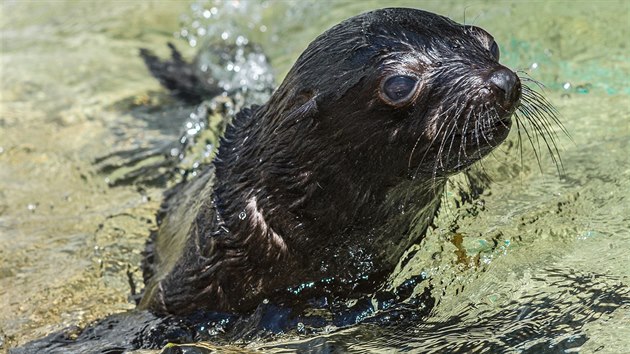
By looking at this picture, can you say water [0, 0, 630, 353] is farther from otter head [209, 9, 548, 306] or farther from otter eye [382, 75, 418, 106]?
otter eye [382, 75, 418, 106]

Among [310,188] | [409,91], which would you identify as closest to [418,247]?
[310,188]

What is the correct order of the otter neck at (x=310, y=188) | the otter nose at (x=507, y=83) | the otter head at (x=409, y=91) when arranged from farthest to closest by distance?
the otter neck at (x=310, y=188) < the otter head at (x=409, y=91) < the otter nose at (x=507, y=83)

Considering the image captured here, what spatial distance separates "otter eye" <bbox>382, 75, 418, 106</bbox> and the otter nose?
0.37 metres

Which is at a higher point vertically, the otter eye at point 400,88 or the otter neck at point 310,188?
the otter eye at point 400,88

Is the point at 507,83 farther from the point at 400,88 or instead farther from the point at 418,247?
the point at 418,247

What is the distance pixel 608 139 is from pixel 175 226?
2876 millimetres

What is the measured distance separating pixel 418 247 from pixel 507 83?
135 cm

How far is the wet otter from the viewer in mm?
4535

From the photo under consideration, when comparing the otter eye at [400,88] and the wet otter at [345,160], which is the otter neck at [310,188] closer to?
the wet otter at [345,160]

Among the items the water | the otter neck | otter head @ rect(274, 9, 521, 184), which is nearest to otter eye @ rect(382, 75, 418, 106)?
otter head @ rect(274, 9, 521, 184)

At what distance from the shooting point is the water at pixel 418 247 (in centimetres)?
487

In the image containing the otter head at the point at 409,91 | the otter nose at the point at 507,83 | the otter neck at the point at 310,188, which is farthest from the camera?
the otter neck at the point at 310,188

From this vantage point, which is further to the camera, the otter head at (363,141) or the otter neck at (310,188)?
the otter neck at (310,188)

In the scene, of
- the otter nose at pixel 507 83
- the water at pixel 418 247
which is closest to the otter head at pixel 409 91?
the otter nose at pixel 507 83
